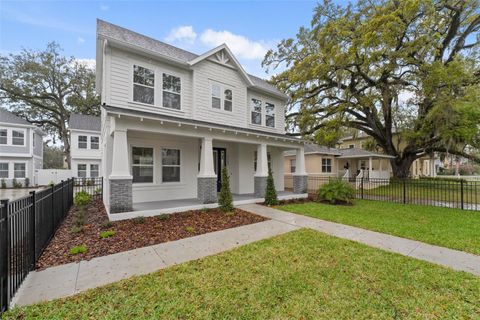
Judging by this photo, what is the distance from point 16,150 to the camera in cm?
2155

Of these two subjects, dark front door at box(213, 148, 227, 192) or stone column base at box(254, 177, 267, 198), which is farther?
dark front door at box(213, 148, 227, 192)

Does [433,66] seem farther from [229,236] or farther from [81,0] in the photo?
[81,0]

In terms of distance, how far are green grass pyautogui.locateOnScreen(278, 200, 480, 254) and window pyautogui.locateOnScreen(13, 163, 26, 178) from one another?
26.7m

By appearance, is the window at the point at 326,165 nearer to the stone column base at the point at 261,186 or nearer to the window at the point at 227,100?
the stone column base at the point at 261,186

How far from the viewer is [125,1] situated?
9.14 meters

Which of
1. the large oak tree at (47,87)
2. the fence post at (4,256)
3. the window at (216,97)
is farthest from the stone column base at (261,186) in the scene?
the large oak tree at (47,87)

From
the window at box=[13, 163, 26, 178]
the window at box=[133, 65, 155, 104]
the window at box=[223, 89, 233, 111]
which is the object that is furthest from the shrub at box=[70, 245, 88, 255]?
the window at box=[13, 163, 26, 178]

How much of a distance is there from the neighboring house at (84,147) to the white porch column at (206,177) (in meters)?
18.7

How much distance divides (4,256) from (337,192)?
35.5ft

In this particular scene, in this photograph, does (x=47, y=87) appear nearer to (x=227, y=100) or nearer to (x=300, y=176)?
(x=227, y=100)

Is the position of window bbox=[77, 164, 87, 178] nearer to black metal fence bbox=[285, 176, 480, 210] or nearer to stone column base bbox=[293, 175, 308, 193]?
stone column base bbox=[293, 175, 308, 193]

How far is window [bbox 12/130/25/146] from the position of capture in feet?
70.6

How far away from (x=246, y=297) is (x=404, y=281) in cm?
251

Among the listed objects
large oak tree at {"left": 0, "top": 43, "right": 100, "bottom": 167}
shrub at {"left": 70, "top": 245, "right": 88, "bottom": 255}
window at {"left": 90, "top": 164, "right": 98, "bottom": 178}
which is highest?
large oak tree at {"left": 0, "top": 43, "right": 100, "bottom": 167}
